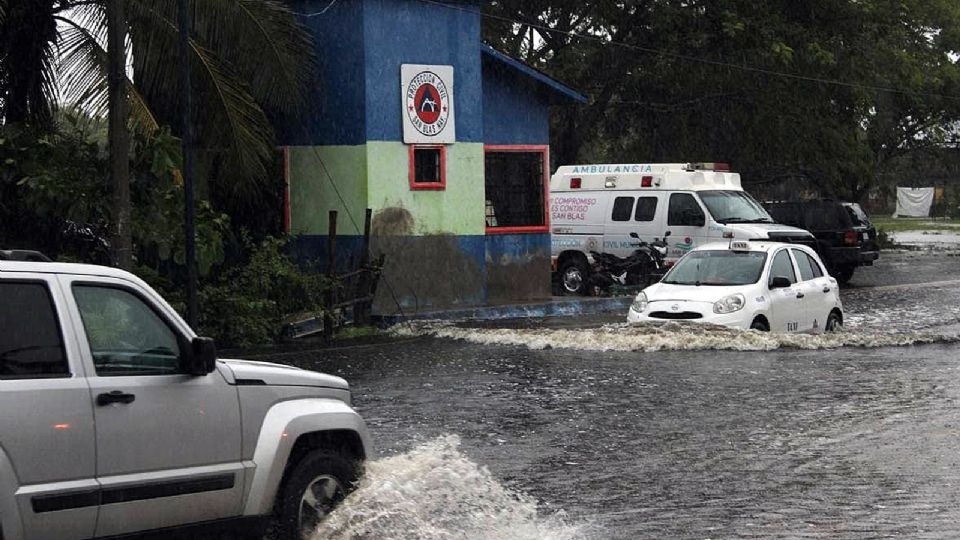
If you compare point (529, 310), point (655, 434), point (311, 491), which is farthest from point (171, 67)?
point (311, 491)

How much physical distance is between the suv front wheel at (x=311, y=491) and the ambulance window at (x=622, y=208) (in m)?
22.5

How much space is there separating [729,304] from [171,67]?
8339 millimetres

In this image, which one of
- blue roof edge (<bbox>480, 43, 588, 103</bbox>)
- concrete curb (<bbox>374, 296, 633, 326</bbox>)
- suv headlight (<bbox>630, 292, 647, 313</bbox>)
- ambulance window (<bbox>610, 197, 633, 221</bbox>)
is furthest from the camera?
ambulance window (<bbox>610, 197, 633, 221</bbox>)

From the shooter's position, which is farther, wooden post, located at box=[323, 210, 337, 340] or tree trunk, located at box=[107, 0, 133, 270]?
wooden post, located at box=[323, 210, 337, 340]

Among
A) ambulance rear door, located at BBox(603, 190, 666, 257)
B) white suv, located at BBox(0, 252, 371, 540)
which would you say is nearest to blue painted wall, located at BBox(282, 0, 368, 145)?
ambulance rear door, located at BBox(603, 190, 666, 257)

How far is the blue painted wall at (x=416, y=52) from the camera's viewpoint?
24.5m

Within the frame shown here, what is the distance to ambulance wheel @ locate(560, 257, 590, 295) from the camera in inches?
1176

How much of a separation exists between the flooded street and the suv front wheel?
0.10m

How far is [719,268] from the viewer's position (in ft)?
66.7

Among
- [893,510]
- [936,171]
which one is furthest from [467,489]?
[936,171]

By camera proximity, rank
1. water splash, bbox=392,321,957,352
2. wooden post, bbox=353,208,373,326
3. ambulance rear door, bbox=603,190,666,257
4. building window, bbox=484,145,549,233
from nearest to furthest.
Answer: water splash, bbox=392,321,957,352 → wooden post, bbox=353,208,373,326 → building window, bbox=484,145,549,233 → ambulance rear door, bbox=603,190,666,257

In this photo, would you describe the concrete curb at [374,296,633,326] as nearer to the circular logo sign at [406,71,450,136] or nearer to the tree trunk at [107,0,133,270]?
the circular logo sign at [406,71,450,136]

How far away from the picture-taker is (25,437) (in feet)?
20.9

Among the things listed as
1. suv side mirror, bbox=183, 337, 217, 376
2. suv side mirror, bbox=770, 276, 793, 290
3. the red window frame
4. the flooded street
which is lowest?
the flooded street
